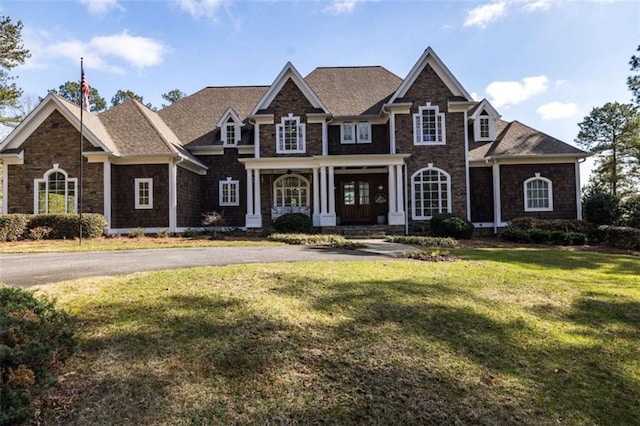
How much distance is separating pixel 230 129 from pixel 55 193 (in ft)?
29.9

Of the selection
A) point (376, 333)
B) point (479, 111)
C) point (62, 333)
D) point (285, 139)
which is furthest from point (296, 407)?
point (479, 111)

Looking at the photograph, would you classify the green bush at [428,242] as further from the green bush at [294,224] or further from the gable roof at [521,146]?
the gable roof at [521,146]

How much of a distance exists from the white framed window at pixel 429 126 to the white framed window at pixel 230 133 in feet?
32.3

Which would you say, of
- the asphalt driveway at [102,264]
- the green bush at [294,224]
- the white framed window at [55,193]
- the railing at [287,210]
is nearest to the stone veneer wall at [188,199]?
the railing at [287,210]

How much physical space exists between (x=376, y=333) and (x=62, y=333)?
132 inches

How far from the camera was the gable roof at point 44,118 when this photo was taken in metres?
17.2

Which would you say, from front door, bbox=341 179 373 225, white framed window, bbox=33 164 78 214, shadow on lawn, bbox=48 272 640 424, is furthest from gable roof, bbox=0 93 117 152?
shadow on lawn, bbox=48 272 640 424

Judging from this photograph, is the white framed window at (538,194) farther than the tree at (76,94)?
No

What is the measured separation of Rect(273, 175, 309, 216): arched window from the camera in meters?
20.9

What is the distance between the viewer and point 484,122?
69.7ft

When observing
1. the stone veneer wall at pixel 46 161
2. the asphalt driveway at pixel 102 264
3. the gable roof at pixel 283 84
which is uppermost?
the gable roof at pixel 283 84

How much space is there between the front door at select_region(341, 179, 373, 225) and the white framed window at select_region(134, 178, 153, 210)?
10.0m

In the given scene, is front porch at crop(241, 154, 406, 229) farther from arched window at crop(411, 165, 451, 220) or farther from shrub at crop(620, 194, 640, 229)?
shrub at crop(620, 194, 640, 229)

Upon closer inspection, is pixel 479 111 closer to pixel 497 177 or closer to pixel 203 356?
pixel 497 177
